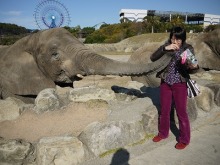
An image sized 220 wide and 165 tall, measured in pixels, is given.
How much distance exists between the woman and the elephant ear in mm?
2442

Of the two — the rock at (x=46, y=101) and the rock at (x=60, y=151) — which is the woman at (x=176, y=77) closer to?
the rock at (x=60, y=151)

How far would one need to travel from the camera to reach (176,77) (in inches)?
172

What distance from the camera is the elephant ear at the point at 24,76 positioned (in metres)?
5.96

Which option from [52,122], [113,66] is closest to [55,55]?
[52,122]

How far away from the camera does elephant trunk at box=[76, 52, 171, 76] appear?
4152 millimetres

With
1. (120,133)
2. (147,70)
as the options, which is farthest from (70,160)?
(147,70)

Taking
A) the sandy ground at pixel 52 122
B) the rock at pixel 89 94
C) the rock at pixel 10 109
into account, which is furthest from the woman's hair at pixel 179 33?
the rock at pixel 10 109

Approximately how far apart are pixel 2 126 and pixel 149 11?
353ft

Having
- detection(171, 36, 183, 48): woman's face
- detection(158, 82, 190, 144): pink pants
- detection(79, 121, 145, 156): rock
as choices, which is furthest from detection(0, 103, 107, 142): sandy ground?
detection(171, 36, 183, 48): woman's face

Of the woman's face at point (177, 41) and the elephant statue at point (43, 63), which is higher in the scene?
the woman's face at point (177, 41)

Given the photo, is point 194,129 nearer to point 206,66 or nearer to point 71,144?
point 71,144

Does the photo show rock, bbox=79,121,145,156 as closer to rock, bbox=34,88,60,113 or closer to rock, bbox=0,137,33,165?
rock, bbox=0,137,33,165

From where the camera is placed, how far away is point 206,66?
11328mm

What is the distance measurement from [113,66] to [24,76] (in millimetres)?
2238
